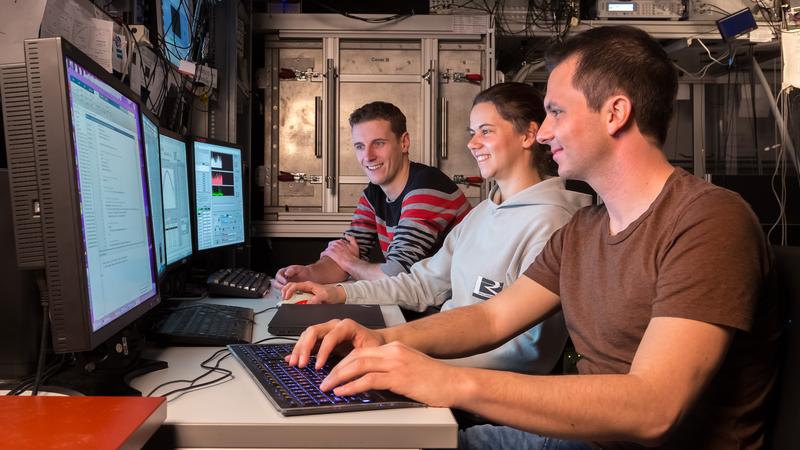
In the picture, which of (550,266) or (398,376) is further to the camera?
(550,266)

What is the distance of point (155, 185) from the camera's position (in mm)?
1244

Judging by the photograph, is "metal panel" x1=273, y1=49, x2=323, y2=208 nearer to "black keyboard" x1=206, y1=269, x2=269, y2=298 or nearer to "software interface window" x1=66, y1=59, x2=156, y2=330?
"black keyboard" x1=206, y1=269, x2=269, y2=298

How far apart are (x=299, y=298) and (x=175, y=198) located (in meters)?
0.40

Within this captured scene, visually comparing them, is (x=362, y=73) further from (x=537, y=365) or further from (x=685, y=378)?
(x=685, y=378)

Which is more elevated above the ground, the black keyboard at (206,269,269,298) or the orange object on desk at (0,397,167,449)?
the orange object on desk at (0,397,167,449)

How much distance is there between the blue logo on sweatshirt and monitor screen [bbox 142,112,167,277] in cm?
71

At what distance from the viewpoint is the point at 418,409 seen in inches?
30.0

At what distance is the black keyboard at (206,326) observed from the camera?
1127 millimetres

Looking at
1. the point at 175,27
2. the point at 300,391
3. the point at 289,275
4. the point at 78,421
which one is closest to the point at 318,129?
the point at 175,27

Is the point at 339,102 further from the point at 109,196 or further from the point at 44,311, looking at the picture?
the point at 44,311

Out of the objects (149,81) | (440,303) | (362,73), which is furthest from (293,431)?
(362,73)

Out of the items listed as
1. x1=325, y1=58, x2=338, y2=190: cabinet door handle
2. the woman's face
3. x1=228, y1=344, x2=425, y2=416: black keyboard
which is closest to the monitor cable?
x1=228, y1=344, x2=425, y2=416: black keyboard

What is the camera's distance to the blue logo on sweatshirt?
148 centimetres

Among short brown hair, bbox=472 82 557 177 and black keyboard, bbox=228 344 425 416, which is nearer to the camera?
black keyboard, bbox=228 344 425 416
